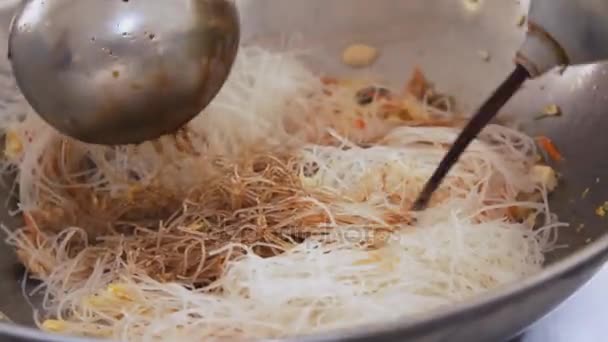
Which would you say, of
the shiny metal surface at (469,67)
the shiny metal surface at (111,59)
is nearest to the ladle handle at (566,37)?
the shiny metal surface at (469,67)

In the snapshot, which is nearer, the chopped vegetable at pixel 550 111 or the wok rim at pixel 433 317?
the wok rim at pixel 433 317

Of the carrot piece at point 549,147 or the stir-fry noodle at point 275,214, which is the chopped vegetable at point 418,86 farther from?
the carrot piece at point 549,147

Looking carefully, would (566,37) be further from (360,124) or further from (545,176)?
(360,124)

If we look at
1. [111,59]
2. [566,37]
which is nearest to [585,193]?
[566,37]

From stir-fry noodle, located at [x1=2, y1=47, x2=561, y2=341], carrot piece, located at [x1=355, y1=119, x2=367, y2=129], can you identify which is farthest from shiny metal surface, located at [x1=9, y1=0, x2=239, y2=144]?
carrot piece, located at [x1=355, y1=119, x2=367, y2=129]

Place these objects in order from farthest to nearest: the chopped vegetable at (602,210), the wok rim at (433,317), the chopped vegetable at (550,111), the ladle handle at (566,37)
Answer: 1. the chopped vegetable at (550,111)
2. the chopped vegetable at (602,210)
3. the ladle handle at (566,37)
4. the wok rim at (433,317)

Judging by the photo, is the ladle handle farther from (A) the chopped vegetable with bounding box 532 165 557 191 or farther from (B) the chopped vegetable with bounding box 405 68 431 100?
(B) the chopped vegetable with bounding box 405 68 431 100

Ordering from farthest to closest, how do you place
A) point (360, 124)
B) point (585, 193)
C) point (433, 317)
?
point (360, 124), point (585, 193), point (433, 317)
